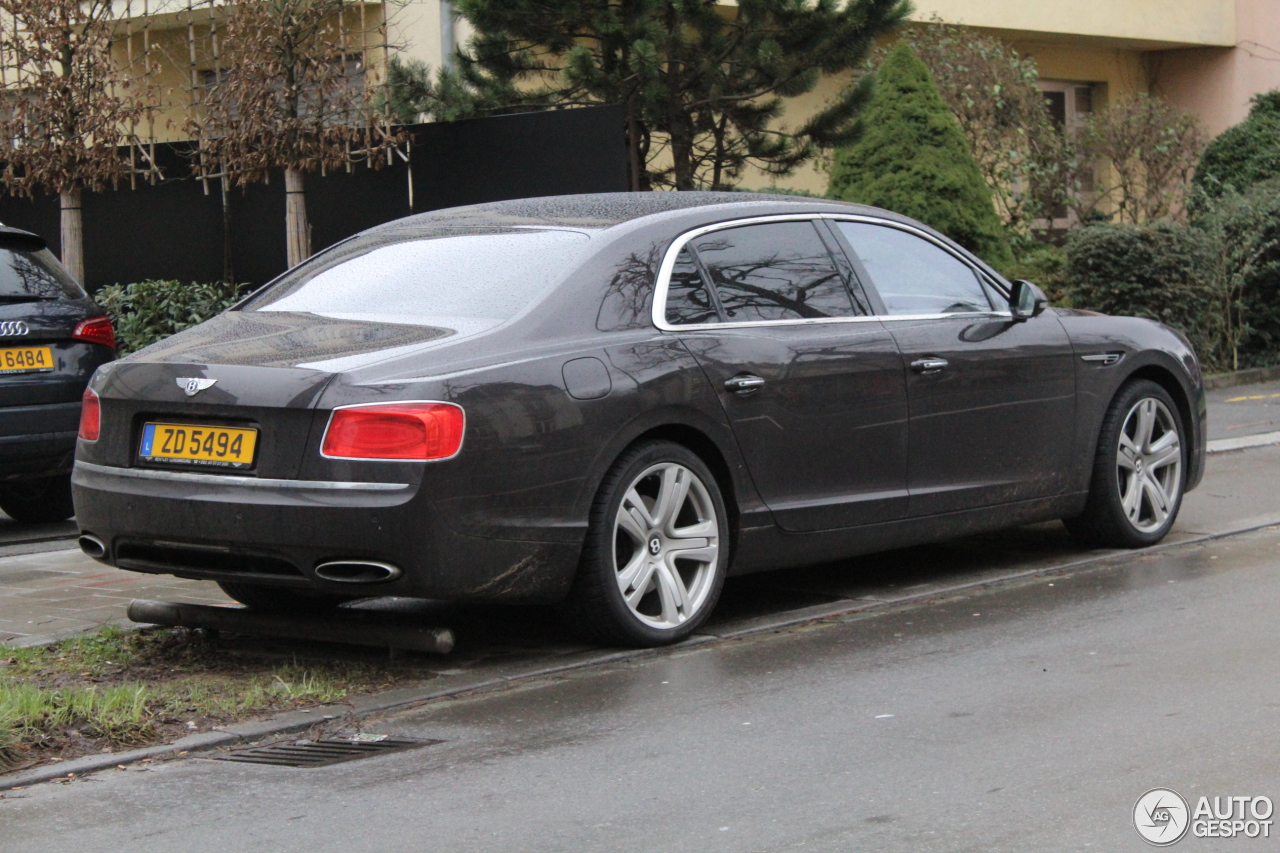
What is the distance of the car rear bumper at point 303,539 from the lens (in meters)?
5.35

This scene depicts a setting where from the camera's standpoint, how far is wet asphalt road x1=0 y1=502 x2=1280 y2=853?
13.3ft

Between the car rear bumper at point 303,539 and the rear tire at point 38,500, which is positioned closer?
the car rear bumper at point 303,539

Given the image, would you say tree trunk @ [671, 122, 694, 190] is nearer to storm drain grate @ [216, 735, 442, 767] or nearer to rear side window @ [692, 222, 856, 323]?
rear side window @ [692, 222, 856, 323]

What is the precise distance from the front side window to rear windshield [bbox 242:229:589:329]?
4.46 ft

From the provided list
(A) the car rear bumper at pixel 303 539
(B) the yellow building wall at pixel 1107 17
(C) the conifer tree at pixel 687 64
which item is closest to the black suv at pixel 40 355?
(A) the car rear bumper at pixel 303 539

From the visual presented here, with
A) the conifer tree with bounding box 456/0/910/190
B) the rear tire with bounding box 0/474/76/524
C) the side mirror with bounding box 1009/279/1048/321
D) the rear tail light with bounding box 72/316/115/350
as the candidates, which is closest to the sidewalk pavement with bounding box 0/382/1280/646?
the rear tire with bounding box 0/474/76/524

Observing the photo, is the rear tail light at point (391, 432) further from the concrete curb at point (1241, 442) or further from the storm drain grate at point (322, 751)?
the concrete curb at point (1241, 442)

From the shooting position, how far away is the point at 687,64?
1281cm

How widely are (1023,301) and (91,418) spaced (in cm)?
378

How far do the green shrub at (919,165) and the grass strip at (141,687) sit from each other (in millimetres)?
11427

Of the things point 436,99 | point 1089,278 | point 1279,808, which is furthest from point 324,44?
point 1279,808

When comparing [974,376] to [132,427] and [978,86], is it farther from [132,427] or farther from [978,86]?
[978,86]

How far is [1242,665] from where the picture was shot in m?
5.54

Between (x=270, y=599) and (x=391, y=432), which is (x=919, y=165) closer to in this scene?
(x=270, y=599)
